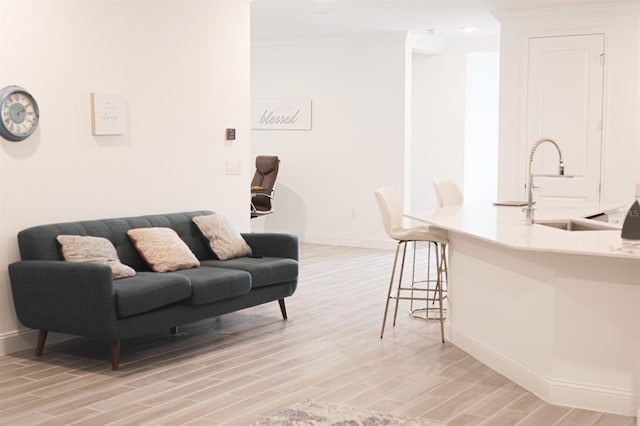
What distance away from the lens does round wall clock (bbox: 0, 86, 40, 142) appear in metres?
4.76

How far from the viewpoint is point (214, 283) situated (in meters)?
5.08

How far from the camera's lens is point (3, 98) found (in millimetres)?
4746

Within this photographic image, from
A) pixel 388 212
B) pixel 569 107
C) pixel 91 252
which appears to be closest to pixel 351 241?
pixel 569 107

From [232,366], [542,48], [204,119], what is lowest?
[232,366]

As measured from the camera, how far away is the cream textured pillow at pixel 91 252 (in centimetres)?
480

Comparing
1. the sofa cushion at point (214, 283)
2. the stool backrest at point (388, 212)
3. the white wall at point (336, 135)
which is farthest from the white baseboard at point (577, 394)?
the white wall at point (336, 135)

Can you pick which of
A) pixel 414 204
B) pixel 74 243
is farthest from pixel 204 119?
pixel 414 204

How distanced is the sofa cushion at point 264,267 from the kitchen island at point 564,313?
5.01 ft

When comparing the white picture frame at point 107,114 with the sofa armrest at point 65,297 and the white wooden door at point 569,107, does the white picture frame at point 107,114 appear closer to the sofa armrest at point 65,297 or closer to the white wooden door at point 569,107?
the sofa armrest at point 65,297

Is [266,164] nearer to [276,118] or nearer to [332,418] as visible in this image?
[276,118]

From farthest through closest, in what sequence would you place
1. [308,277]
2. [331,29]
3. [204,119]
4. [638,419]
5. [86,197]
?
1. [331,29]
2. [308,277]
3. [204,119]
4. [86,197]
5. [638,419]

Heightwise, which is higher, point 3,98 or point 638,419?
point 3,98

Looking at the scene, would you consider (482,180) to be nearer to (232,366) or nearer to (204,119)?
(204,119)

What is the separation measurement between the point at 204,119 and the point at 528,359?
332 cm
